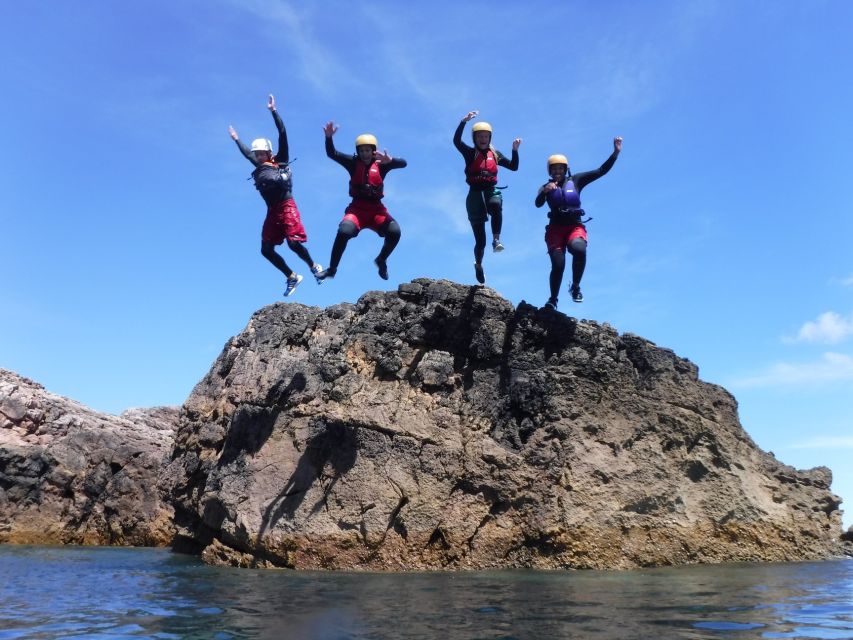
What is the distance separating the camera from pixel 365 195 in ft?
35.6

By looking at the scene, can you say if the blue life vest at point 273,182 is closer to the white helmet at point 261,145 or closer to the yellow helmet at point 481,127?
the white helmet at point 261,145

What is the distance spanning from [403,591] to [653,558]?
3.92 metres

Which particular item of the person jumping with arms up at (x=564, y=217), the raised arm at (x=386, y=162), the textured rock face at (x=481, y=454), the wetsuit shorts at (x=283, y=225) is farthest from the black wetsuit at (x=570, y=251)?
the wetsuit shorts at (x=283, y=225)

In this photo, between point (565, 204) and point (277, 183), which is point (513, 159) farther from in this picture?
point (277, 183)

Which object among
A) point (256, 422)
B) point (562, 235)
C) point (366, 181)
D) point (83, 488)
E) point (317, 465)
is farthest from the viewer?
point (83, 488)

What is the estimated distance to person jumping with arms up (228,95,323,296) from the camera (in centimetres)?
1073

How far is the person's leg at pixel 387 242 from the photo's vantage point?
10922 millimetres

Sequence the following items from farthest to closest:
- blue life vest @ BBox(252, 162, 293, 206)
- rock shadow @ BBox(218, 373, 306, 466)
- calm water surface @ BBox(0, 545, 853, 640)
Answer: blue life vest @ BBox(252, 162, 293, 206)
rock shadow @ BBox(218, 373, 306, 466)
calm water surface @ BBox(0, 545, 853, 640)

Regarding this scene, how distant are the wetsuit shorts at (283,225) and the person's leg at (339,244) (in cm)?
49

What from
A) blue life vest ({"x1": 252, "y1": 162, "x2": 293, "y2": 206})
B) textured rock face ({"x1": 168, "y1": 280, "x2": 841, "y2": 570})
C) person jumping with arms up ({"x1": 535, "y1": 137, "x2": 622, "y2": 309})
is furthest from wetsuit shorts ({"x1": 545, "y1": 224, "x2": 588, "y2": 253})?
blue life vest ({"x1": 252, "y1": 162, "x2": 293, "y2": 206})

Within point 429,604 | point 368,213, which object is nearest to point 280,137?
point 368,213

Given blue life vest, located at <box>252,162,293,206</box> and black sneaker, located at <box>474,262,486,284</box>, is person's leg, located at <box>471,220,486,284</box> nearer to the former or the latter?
black sneaker, located at <box>474,262,486,284</box>

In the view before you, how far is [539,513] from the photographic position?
31.1ft

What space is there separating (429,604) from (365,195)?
616 centimetres
